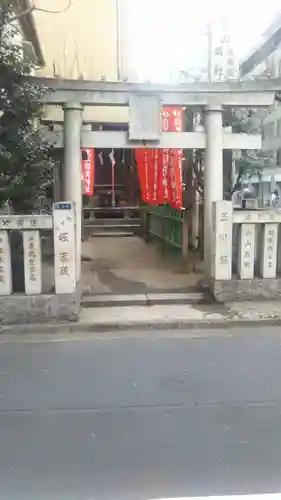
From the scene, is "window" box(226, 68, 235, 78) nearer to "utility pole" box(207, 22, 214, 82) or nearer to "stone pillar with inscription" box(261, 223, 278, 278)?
"utility pole" box(207, 22, 214, 82)

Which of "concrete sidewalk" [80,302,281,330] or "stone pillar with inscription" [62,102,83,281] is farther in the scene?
"stone pillar with inscription" [62,102,83,281]

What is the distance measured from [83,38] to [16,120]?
1447 centimetres

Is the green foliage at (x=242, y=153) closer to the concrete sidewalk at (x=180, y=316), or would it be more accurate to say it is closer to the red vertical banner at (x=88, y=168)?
the red vertical banner at (x=88, y=168)

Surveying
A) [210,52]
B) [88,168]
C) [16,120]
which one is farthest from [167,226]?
[16,120]

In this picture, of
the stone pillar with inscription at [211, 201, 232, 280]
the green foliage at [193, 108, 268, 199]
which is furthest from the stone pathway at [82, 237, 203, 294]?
the green foliage at [193, 108, 268, 199]

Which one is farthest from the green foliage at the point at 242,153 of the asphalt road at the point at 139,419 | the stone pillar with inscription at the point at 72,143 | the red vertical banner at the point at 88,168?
the asphalt road at the point at 139,419

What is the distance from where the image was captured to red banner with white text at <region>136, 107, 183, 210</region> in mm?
11992

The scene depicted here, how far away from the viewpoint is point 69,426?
439 cm

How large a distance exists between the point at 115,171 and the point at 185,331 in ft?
57.1

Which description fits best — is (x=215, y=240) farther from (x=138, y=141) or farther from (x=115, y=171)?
(x=115, y=171)

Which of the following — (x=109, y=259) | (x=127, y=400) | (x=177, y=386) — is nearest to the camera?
(x=127, y=400)

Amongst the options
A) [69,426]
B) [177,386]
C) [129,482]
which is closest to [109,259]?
[177,386]

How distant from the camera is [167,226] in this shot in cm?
1561

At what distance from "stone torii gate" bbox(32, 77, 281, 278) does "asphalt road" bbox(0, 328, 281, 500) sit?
10.2 ft
